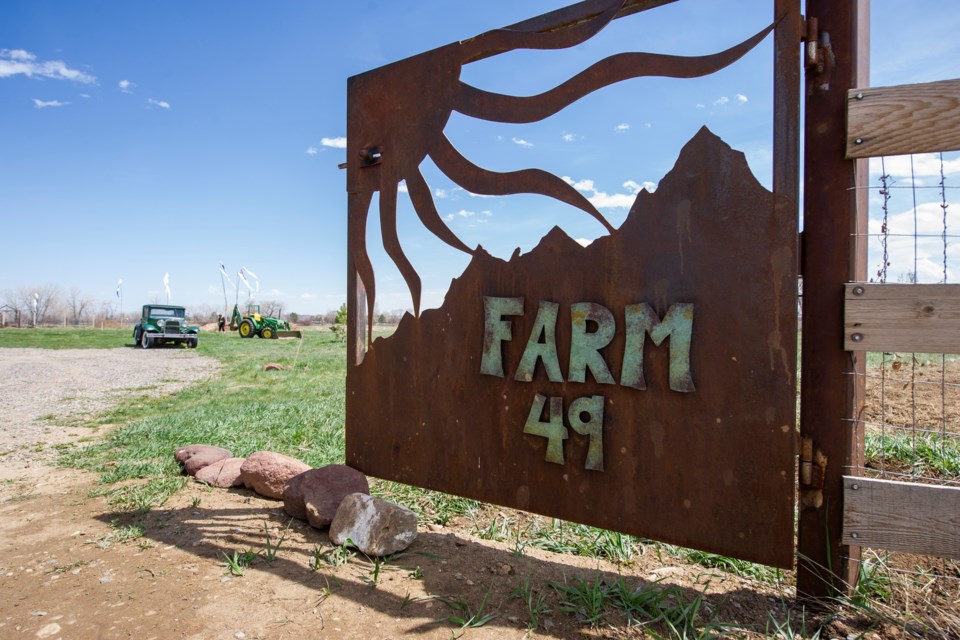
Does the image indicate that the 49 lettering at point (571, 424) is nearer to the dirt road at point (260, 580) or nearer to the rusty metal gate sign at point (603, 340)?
the rusty metal gate sign at point (603, 340)

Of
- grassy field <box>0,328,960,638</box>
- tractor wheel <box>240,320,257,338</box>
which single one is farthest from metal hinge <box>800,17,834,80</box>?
tractor wheel <box>240,320,257,338</box>

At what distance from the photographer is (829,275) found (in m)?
1.91

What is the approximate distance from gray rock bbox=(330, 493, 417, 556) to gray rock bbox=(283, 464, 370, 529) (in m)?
0.18

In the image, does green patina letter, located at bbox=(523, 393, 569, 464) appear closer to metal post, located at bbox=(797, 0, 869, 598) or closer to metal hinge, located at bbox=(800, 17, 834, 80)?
metal post, located at bbox=(797, 0, 869, 598)

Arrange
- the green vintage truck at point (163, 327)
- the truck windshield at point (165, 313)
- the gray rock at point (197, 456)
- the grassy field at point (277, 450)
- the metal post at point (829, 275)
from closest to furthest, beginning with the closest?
1. the metal post at point (829, 275)
2. the grassy field at point (277, 450)
3. the gray rock at point (197, 456)
4. the green vintage truck at point (163, 327)
5. the truck windshield at point (165, 313)

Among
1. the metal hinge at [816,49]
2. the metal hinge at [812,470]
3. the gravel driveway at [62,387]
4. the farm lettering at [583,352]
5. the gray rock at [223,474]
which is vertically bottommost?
the gravel driveway at [62,387]

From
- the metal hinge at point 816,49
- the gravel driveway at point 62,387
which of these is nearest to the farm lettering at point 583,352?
the metal hinge at point 816,49

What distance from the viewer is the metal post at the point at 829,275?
1896 millimetres

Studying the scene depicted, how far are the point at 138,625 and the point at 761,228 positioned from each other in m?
2.86

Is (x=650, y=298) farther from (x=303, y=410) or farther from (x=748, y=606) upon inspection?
(x=303, y=410)

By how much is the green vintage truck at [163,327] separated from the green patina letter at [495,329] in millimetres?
20290

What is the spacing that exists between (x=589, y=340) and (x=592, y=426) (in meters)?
0.38

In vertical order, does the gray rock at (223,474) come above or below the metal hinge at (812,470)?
below

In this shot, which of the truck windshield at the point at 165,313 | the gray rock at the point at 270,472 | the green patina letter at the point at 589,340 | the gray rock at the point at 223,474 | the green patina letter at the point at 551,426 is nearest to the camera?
the green patina letter at the point at 589,340
